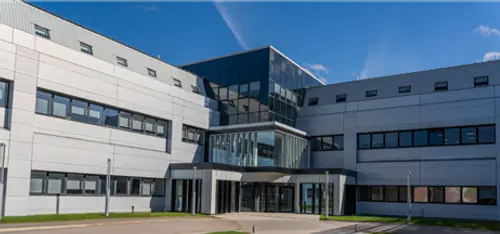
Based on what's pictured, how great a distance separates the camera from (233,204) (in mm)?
36312

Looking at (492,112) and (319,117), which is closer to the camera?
(492,112)

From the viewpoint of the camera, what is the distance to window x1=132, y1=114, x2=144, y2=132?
1319 inches

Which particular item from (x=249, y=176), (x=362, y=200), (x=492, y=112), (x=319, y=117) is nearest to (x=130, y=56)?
(x=249, y=176)

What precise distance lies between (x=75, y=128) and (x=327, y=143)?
2139 centimetres

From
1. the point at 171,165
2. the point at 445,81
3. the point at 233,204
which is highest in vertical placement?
the point at 445,81

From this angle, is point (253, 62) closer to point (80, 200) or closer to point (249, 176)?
point (249, 176)

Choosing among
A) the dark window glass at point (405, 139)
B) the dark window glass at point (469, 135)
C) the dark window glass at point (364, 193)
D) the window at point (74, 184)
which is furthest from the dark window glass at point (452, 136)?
the window at point (74, 184)

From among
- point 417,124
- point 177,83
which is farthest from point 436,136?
point 177,83

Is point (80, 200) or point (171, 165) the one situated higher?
point (171, 165)

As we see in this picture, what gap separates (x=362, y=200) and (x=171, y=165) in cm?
1547

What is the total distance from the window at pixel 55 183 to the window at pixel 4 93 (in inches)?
188

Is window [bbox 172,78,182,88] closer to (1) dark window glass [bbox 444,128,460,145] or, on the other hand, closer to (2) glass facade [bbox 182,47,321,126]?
(2) glass facade [bbox 182,47,321,126]

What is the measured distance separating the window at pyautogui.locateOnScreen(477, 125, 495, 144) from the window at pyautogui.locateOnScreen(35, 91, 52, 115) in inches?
1133

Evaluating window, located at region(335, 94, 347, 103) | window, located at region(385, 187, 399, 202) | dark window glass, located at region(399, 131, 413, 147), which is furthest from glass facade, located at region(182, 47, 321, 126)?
window, located at region(385, 187, 399, 202)
